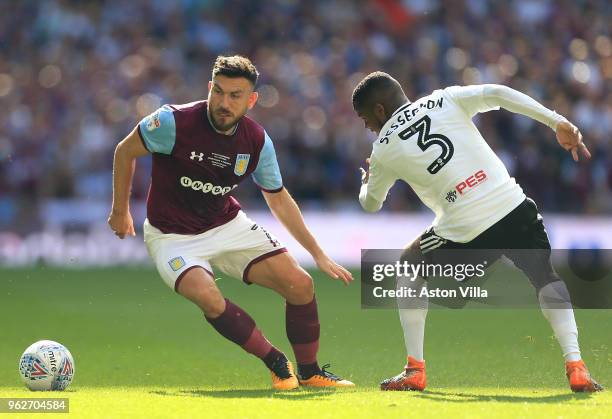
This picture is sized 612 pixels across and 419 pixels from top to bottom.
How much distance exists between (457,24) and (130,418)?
15.1 metres

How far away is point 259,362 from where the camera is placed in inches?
352

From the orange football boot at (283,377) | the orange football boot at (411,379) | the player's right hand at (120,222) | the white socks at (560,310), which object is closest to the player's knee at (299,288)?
the orange football boot at (283,377)

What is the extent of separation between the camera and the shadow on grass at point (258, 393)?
6.97 meters

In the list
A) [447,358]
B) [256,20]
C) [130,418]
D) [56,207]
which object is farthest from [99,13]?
[130,418]

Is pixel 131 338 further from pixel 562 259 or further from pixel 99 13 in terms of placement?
pixel 99 13

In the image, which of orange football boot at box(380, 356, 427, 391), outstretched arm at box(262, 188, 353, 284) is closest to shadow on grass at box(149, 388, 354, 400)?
orange football boot at box(380, 356, 427, 391)

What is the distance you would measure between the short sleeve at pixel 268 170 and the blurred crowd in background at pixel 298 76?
8.66 meters

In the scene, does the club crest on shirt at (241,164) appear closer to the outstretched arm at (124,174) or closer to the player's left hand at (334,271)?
the outstretched arm at (124,174)

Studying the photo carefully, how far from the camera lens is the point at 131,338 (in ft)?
34.0

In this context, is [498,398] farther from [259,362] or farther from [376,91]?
[259,362]

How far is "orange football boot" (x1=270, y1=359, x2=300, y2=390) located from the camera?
750 centimetres

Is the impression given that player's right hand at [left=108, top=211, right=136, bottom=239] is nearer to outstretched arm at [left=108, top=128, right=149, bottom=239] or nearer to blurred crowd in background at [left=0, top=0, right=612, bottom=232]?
outstretched arm at [left=108, top=128, right=149, bottom=239]

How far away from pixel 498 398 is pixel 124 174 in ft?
8.49

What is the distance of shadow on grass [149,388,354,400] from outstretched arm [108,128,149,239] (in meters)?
1.09
